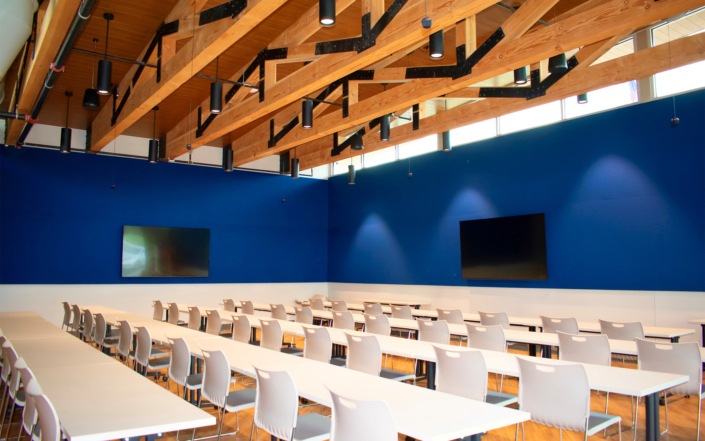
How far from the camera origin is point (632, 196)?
317 inches

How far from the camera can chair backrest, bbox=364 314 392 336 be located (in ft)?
20.9

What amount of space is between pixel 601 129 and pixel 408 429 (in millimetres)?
7809

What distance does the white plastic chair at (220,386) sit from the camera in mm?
3587

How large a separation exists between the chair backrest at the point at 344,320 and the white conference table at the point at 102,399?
134 inches

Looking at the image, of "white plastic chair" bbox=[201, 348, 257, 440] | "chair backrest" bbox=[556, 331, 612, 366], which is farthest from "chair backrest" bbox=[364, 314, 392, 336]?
"white plastic chair" bbox=[201, 348, 257, 440]

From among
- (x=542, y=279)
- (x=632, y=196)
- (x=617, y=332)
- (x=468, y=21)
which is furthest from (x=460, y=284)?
(x=468, y=21)

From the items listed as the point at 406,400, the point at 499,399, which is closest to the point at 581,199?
the point at 499,399

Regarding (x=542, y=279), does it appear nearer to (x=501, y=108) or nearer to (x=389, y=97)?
(x=501, y=108)

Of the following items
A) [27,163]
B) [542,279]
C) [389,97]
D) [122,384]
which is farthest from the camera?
[27,163]

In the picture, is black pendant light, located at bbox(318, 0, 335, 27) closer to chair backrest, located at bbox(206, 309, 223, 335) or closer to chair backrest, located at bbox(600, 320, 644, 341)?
Answer: chair backrest, located at bbox(206, 309, 223, 335)

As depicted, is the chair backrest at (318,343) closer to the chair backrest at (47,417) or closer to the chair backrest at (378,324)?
the chair backrest at (378,324)

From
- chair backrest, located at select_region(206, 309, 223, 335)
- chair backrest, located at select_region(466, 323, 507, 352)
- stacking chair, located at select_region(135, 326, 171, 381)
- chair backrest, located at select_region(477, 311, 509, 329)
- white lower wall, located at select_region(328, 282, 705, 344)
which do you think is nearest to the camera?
stacking chair, located at select_region(135, 326, 171, 381)

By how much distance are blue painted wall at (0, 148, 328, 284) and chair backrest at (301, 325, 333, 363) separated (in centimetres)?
774

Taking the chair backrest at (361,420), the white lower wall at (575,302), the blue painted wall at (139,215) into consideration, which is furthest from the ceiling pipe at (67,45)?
the white lower wall at (575,302)
